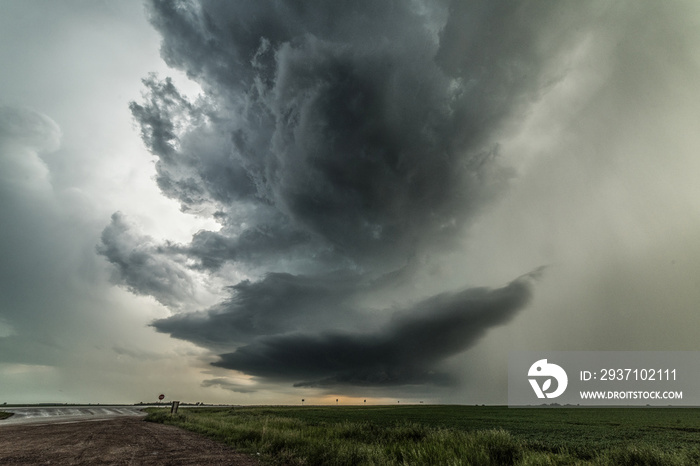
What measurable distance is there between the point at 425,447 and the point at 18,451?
1882cm

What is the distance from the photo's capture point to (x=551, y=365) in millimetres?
52094

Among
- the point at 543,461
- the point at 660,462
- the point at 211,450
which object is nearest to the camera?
the point at 543,461

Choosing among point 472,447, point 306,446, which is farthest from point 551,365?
point 306,446

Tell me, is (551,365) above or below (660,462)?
above

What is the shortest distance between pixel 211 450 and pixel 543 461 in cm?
1535

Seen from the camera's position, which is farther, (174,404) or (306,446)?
(174,404)

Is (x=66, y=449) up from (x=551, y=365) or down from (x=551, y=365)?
down

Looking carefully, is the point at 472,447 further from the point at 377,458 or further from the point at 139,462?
the point at 139,462

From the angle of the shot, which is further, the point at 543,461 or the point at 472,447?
the point at 472,447

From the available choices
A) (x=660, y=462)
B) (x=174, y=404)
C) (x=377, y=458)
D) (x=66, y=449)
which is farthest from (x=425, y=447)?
(x=174, y=404)

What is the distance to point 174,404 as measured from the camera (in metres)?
49.0

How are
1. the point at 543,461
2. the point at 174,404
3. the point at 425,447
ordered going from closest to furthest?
the point at 543,461 → the point at 425,447 → the point at 174,404

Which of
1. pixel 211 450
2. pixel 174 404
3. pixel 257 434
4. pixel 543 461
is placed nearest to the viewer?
pixel 543 461

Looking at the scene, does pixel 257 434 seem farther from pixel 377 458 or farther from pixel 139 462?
pixel 377 458
